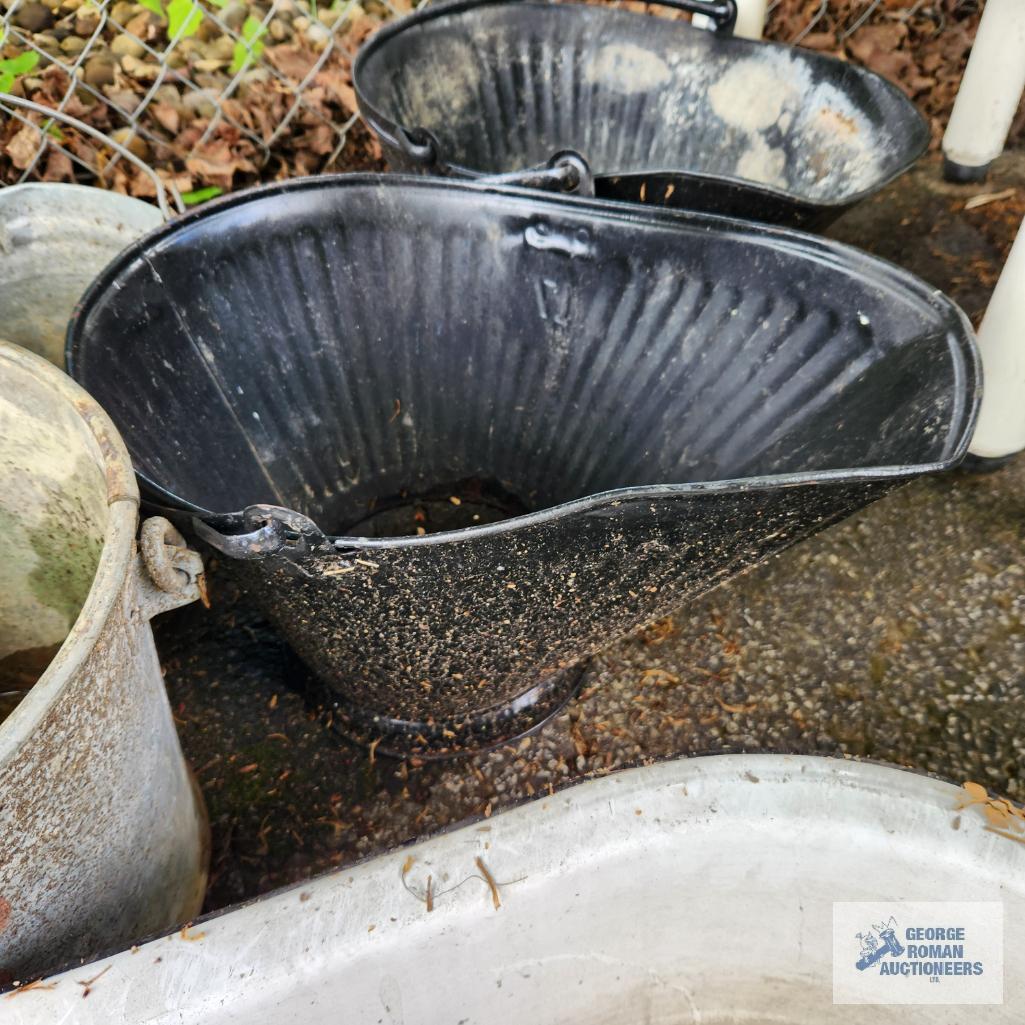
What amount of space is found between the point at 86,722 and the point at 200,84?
1.55 metres

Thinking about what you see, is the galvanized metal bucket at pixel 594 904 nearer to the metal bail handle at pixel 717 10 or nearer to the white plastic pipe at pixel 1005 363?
the white plastic pipe at pixel 1005 363

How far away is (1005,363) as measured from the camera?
3.67 feet

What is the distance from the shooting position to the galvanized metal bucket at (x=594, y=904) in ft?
1.93

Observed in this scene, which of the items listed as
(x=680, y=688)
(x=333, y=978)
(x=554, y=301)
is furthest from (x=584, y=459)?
(x=333, y=978)

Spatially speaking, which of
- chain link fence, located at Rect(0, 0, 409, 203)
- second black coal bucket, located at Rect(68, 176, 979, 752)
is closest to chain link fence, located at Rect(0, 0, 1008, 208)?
chain link fence, located at Rect(0, 0, 409, 203)

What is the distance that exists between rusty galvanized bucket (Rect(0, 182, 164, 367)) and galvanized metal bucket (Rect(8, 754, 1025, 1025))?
794 mm

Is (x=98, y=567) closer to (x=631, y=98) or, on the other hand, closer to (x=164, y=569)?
(x=164, y=569)

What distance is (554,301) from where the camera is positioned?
1.03 metres

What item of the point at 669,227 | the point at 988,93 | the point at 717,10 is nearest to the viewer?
the point at 669,227

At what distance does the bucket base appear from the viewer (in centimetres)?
101

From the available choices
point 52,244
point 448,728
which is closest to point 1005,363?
point 448,728

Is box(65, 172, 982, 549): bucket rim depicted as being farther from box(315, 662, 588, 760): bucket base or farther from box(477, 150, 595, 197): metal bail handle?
box(315, 662, 588, 760): bucket base

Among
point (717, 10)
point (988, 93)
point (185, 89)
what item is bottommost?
point (717, 10)

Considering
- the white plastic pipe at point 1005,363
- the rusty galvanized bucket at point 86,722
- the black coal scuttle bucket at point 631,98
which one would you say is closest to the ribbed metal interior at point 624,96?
the black coal scuttle bucket at point 631,98
